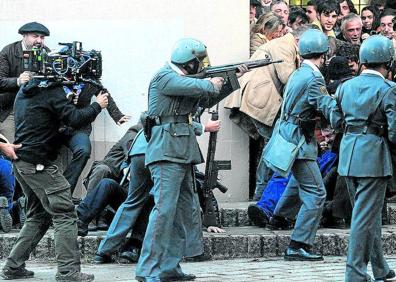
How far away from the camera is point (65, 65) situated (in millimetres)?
10781

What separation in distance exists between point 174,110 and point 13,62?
3.71 metres

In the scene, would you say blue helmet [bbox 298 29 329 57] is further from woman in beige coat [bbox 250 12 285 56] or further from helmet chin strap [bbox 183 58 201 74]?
woman in beige coat [bbox 250 12 285 56]

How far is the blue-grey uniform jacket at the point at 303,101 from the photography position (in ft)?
37.3

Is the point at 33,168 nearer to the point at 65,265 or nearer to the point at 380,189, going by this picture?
the point at 65,265

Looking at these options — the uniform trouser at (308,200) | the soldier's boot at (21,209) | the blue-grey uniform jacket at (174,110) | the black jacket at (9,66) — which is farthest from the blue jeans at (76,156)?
the blue-grey uniform jacket at (174,110)

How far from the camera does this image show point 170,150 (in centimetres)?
1013

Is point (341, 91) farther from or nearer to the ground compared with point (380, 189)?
farther from the ground

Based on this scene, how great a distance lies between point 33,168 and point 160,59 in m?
3.71

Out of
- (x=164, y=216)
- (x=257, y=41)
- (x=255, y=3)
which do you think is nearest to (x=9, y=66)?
(x=257, y=41)

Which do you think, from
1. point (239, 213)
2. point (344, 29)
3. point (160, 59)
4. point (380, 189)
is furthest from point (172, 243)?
point (344, 29)

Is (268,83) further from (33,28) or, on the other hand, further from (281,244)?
(33,28)

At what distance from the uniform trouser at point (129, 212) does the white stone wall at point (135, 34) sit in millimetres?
2654

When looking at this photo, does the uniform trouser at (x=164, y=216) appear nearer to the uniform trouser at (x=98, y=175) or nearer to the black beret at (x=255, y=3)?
the uniform trouser at (x=98, y=175)

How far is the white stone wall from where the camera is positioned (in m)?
13.7
